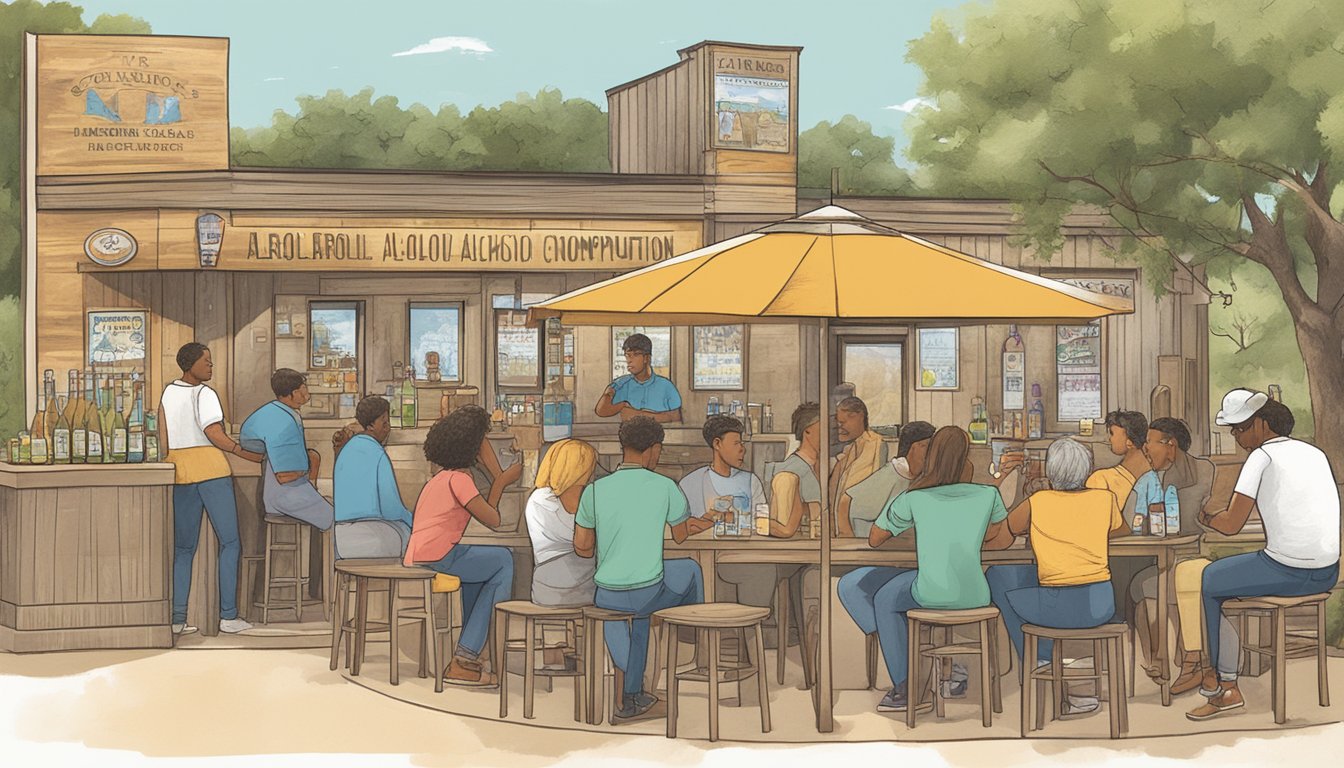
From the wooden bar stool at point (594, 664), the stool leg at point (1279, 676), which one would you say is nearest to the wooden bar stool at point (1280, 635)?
the stool leg at point (1279, 676)

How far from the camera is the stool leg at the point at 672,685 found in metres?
7.18

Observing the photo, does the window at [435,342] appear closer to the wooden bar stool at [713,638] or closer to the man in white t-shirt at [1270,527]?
the wooden bar stool at [713,638]

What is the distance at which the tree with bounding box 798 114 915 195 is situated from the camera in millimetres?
43688

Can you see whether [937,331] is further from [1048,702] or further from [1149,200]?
[1048,702]

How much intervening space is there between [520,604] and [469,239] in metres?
6.53

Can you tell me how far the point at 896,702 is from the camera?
7719 millimetres

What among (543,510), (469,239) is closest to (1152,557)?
(543,510)

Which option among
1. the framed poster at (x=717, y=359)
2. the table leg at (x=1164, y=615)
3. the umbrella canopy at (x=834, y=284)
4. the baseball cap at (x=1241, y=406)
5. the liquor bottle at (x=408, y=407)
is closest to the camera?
the umbrella canopy at (x=834, y=284)

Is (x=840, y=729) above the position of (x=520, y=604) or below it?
below

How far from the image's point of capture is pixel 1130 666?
8.27 meters

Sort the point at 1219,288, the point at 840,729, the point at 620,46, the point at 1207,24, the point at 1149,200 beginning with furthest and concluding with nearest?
the point at 620,46 → the point at 1219,288 → the point at 1149,200 → the point at 1207,24 → the point at 840,729

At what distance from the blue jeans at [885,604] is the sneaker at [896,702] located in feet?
0.14

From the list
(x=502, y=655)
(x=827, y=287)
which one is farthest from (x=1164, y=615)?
(x=502, y=655)

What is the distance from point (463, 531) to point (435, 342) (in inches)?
227
